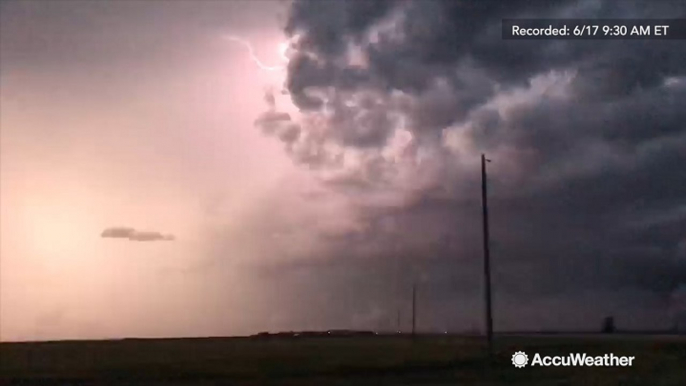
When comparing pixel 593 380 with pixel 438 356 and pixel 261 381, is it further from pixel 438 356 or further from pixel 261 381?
pixel 438 356

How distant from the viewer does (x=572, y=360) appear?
60.5 feet

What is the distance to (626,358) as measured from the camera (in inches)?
762

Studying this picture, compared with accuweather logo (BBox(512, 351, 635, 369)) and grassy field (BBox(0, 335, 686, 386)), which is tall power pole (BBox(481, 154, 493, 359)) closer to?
grassy field (BBox(0, 335, 686, 386))

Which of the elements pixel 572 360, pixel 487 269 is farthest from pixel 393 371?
pixel 572 360

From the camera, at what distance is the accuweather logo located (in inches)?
725

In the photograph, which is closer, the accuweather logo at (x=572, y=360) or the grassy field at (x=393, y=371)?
the accuweather logo at (x=572, y=360)

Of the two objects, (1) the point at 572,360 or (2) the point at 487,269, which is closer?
(1) the point at 572,360

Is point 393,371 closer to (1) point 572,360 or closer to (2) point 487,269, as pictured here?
(2) point 487,269

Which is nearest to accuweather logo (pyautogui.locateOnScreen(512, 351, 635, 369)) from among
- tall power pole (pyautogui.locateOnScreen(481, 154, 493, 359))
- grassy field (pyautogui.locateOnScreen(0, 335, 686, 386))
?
grassy field (pyautogui.locateOnScreen(0, 335, 686, 386))

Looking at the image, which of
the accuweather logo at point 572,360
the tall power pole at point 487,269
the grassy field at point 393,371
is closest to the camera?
the accuweather logo at point 572,360

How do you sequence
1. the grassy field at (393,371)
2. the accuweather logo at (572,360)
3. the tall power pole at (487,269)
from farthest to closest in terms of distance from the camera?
the tall power pole at (487,269) < the grassy field at (393,371) < the accuweather logo at (572,360)

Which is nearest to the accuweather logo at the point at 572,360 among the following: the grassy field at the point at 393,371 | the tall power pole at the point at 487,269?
the grassy field at the point at 393,371

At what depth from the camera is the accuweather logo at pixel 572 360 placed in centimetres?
1841

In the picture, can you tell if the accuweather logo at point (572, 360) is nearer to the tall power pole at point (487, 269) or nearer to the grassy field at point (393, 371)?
the grassy field at point (393, 371)
